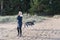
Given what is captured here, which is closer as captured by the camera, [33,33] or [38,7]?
[33,33]

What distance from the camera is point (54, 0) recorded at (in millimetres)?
34531

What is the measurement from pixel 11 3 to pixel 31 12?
188 inches

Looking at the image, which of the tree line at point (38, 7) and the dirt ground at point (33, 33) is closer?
the dirt ground at point (33, 33)

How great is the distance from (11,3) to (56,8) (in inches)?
299

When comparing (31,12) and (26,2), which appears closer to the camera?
(31,12)

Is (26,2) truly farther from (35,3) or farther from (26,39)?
(26,39)

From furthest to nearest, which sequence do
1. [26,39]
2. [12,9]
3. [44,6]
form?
[12,9] → [44,6] → [26,39]

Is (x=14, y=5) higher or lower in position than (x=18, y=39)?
lower

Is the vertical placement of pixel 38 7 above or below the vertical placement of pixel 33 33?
below

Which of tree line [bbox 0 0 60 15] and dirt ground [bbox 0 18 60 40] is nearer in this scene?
dirt ground [bbox 0 18 60 40]

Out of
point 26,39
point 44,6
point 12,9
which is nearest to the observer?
point 26,39

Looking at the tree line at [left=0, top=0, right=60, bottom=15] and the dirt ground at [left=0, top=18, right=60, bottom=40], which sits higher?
the dirt ground at [left=0, top=18, right=60, bottom=40]

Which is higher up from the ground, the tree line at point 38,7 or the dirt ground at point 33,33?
the dirt ground at point 33,33

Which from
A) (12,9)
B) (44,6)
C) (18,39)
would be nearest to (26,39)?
(18,39)
